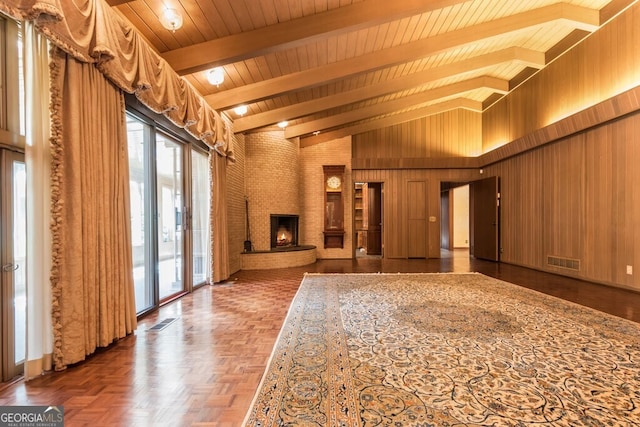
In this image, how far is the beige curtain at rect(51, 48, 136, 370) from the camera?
2.11 metres

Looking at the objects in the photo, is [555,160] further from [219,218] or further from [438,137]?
[219,218]

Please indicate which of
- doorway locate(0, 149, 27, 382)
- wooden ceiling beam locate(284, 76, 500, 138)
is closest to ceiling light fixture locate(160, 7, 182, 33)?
doorway locate(0, 149, 27, 382)

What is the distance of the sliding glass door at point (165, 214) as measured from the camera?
11.3ft

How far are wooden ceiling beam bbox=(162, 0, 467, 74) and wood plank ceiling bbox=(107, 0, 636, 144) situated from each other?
0.04ft

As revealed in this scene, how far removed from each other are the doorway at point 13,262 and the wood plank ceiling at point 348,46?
1761 mm

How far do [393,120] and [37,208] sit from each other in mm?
8179

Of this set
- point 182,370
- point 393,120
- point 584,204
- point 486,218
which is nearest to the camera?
point 182,370

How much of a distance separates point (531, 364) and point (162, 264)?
454 centimetres

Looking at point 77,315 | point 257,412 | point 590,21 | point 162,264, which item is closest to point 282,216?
point 162,264

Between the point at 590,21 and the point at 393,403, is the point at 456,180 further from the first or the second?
the point at 393,403

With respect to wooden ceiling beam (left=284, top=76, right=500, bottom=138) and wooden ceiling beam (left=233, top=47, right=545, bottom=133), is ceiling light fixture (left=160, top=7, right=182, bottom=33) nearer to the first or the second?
wooden ceiling beam (left=233, top=47, right=545, bottom=133)

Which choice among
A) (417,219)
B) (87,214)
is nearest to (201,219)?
(87,214)

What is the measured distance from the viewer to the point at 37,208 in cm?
204

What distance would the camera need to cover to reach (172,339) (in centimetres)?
271
